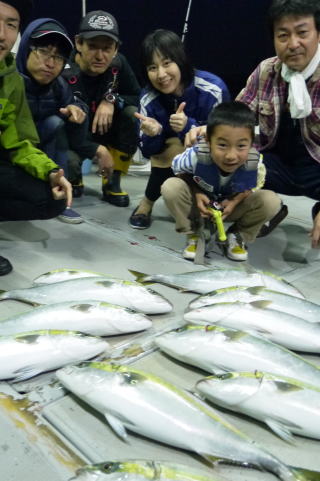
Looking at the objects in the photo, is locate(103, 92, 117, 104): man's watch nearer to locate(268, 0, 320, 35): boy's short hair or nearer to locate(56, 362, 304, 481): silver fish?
locate(268, 0, 320, 35): boy's short hair

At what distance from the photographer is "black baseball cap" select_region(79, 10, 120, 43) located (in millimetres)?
3016

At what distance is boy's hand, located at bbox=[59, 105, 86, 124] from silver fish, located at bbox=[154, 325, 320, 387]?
6.30ft

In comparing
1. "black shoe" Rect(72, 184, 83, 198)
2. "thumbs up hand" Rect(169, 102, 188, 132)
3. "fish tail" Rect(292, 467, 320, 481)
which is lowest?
"fish tail" Rect(292, 467, 320, 481)

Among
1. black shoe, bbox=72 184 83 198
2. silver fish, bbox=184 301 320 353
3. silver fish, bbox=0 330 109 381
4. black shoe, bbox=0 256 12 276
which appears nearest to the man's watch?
black shoe, bbox=72 184 83 198

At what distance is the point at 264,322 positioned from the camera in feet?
5.55

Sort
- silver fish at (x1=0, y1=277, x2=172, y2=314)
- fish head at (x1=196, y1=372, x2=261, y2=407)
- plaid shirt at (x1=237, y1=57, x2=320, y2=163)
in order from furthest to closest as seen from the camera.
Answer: plaid shirt at (x1=237, y1=57, x2=320, y2=163)
silver fish at (x1=0, y1=277, x2=172, y2=314)
fish head at (x1=196, y1=372, x2=261, y2=407)

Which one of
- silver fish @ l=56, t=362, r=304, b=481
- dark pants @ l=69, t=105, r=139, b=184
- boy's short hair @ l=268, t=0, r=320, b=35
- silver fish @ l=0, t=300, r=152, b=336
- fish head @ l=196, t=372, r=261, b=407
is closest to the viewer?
silver fish @ l=56, t=362, r=304, b=481

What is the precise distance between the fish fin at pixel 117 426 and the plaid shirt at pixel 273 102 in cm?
210

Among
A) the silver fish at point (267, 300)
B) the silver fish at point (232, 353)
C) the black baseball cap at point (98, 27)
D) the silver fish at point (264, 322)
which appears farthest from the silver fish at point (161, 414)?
the black baseball cap at point (98, 27)

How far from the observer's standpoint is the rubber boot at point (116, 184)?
341 centimetres

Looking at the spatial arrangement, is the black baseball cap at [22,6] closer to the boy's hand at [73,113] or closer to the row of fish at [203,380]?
the boy's hand at [73,113]

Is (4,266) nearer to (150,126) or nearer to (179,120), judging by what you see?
(150,126)

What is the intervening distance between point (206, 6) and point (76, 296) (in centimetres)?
551

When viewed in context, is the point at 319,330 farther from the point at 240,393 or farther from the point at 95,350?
the point at 95,350
